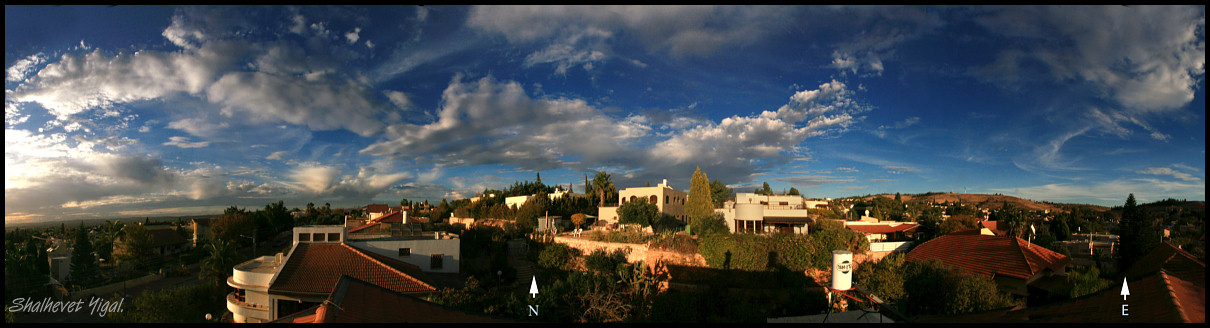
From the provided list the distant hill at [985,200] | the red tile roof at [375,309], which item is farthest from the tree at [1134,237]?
the distant hill at [985,200]

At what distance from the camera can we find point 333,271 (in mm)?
14891

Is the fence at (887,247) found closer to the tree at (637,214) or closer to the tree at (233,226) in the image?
the tree at (637,214)

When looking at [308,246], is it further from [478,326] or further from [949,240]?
[949,240]

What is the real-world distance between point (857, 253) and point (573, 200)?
2221cm

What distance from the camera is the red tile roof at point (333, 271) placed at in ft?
44.5

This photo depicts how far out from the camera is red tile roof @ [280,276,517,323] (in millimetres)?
3303

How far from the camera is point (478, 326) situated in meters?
3.34

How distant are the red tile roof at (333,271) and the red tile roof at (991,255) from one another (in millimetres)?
17590

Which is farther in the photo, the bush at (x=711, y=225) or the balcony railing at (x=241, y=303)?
the bush at (x=711, y=225)

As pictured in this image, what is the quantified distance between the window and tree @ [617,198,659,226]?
1013 centimetres

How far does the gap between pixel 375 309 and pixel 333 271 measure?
539 inches

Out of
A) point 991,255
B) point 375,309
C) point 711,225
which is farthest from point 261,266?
point 991,255

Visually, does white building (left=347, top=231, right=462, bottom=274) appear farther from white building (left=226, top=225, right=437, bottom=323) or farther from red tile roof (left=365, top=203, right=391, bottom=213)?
red tile roof (left=365, top=203, right=391, bottom=213)

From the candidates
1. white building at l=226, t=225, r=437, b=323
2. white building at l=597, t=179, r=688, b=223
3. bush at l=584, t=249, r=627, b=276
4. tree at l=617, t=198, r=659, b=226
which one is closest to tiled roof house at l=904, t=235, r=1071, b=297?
bush at l=584, t=249, r=627, b=276
